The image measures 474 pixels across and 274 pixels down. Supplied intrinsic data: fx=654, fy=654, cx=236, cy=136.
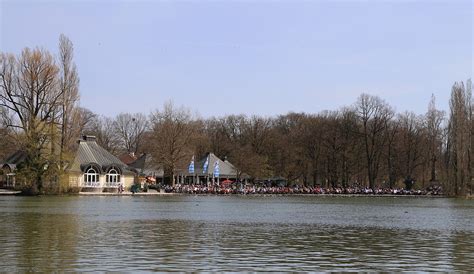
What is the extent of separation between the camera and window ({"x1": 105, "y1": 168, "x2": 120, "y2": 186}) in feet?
237

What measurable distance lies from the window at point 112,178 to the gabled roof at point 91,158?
2.49 feet

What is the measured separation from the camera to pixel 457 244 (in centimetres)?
2006

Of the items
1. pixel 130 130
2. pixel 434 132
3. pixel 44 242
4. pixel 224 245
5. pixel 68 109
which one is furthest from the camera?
pixel 130 130

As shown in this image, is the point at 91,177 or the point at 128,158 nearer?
the point at 91,177

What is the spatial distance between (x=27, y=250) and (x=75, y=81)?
145ft

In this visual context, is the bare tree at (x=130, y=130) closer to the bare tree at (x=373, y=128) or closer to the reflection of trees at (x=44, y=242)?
the bare tree at (x=373, y=128)

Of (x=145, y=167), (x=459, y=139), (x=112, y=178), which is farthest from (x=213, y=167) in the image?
(x=459, y=139)

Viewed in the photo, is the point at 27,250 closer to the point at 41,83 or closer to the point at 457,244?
the point at 457,244

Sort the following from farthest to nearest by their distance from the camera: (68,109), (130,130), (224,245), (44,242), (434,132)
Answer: (130,130), (434,132), (68,109), (224,245), (44,242)

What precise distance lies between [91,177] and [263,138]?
31.4m

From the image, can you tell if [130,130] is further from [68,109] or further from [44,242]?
[44,242]

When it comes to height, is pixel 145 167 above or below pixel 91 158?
below

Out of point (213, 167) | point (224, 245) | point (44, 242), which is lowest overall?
point (224, 245)

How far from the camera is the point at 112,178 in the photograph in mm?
72750
